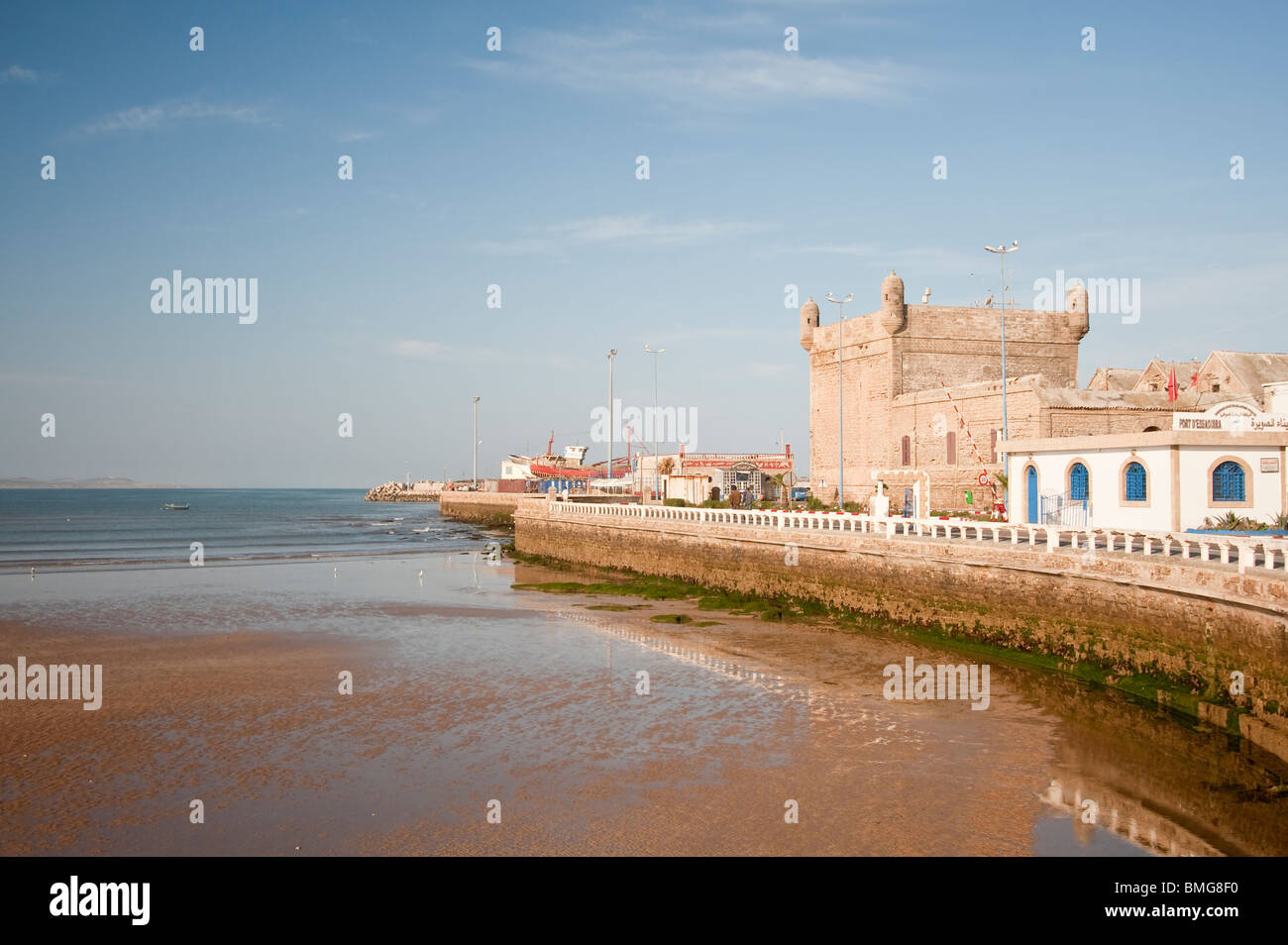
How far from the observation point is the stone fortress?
39.4 meters

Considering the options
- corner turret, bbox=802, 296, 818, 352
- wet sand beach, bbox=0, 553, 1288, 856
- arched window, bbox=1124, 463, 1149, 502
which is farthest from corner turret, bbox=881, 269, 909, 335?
wet sand beach, bbox=0, 553, 1288, 856

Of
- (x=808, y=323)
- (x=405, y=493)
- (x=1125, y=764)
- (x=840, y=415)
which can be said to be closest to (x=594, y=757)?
(x=1125, y=764)

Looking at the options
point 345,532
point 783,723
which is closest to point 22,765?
point 783,723

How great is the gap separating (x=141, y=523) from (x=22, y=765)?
8419 centimetres

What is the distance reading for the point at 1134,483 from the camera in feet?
76.7

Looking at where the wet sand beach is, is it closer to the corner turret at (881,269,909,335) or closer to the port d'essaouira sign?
the port d'essaouira sign

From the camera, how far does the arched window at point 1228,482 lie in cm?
2222

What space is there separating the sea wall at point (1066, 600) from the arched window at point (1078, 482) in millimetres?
5366

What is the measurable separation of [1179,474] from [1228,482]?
126 centimetres

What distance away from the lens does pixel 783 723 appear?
15266 millimetres

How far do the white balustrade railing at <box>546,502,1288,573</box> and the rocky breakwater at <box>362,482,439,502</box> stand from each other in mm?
121711

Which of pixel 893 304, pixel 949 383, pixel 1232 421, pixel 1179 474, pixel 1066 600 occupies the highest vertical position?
pixel 893 304

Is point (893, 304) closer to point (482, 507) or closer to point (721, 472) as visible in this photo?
point (721, 472)
